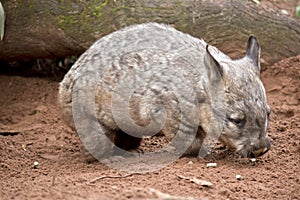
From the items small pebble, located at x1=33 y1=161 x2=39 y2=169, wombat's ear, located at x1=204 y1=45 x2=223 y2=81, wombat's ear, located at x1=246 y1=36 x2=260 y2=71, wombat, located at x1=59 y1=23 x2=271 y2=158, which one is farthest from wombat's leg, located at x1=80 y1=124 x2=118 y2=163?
wombat's ear, located at x1=246 y1=36 x2=260 y2=71

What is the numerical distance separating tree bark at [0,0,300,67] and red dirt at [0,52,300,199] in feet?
1.43

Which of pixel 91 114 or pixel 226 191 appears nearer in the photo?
pixel 226 191

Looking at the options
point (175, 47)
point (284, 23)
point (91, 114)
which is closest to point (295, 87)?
point (284, 23)

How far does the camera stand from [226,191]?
510cm

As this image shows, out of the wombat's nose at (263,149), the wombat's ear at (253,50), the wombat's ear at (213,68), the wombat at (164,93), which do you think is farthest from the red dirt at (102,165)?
the wombat's ear at (253,50)

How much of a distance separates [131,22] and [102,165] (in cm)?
198

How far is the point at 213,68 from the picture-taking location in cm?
565

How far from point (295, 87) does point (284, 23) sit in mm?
804

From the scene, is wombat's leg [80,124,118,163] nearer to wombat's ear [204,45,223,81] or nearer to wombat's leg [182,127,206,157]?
wombat's leg [182,127,206,157]

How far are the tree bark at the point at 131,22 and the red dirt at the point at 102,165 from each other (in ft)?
Result: 1.43

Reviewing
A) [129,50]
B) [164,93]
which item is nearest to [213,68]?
[164,93]

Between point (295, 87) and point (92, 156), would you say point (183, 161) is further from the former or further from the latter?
point (295, 87)

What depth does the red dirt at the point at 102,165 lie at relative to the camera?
5.03 m

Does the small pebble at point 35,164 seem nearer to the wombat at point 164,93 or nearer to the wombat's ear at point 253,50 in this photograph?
the wombat at point 164,93
